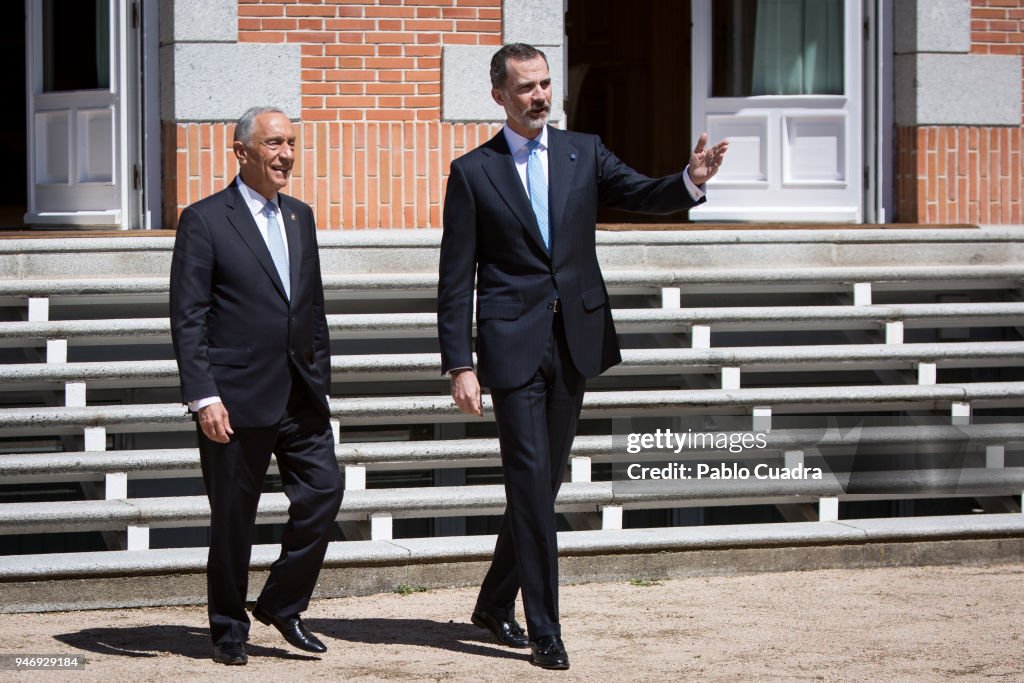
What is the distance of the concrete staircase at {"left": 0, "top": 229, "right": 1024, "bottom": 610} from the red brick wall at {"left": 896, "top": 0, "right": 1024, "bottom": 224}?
0.99m

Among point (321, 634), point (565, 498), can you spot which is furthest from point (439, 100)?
point (321, 634)

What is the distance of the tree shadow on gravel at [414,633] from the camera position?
589 cm

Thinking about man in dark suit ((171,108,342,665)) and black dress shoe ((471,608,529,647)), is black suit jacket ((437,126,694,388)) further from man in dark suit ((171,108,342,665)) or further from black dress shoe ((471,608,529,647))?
black dress shoe ((471,608,529,647))

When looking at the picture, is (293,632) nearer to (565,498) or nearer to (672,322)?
(565,498)

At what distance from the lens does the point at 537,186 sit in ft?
18.8

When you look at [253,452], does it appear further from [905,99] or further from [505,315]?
[905,99]

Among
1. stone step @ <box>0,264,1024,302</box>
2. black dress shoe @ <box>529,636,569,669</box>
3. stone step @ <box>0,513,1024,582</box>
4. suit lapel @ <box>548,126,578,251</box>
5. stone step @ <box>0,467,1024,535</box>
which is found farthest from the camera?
stone step @ <box>0,264,1024,302</box>

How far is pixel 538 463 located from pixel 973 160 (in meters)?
6.10

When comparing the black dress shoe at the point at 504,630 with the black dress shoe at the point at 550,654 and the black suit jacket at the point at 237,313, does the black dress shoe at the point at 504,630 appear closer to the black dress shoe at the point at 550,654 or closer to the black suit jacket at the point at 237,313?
the black dress shoe at the point at 550,654

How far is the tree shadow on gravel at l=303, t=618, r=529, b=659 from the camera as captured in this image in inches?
232

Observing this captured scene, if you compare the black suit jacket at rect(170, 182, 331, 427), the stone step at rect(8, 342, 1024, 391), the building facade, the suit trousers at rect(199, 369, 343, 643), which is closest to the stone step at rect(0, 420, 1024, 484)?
the stone step at rect(8, 342, 1024, 391)

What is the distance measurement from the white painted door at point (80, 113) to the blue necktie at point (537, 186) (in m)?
5.26

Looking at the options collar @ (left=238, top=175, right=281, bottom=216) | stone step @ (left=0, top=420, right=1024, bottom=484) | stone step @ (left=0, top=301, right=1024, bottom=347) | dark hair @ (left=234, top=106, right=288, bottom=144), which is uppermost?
dark hair @ (left=234, top=106, right=288, bottom=144)

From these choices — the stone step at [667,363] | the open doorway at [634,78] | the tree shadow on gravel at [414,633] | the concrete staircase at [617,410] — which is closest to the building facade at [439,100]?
the concrete staircase at [617,410]
